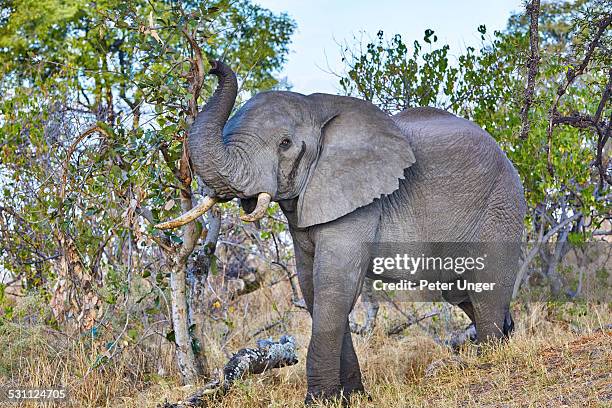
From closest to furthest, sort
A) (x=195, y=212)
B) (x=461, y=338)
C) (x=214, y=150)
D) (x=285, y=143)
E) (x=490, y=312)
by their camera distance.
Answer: (x=214, y=150)
(x=195, y=212)
(x=285, y=143)
(x=490, y=312)
(x=461, y=338)

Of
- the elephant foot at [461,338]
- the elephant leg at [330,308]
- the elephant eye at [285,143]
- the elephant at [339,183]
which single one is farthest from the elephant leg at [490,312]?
the elephant eye at [285,143]

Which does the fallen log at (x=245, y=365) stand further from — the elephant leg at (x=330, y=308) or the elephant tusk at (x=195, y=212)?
the elephant tusk at (x=195, y=212)

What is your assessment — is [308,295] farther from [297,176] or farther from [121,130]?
[121,130]

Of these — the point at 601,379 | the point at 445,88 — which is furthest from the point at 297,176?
the point at 445,88

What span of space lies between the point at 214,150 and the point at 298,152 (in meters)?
0.75

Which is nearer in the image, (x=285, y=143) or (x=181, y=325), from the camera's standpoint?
(x=285, y=143)

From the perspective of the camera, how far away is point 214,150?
5812 mm

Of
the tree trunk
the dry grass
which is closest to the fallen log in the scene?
the dry grass

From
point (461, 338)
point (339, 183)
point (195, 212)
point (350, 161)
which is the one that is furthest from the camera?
point (461, 338)

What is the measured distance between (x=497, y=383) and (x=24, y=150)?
6.36 meters

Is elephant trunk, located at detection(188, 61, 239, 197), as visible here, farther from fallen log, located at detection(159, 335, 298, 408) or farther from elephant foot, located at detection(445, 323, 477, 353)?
elephant foot, located at detection(445, 323, 477, 353)

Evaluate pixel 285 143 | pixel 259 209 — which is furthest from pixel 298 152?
pixel 259 209

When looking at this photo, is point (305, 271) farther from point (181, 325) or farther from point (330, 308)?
point (181, 325)

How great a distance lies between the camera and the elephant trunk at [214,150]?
5.82 meters
